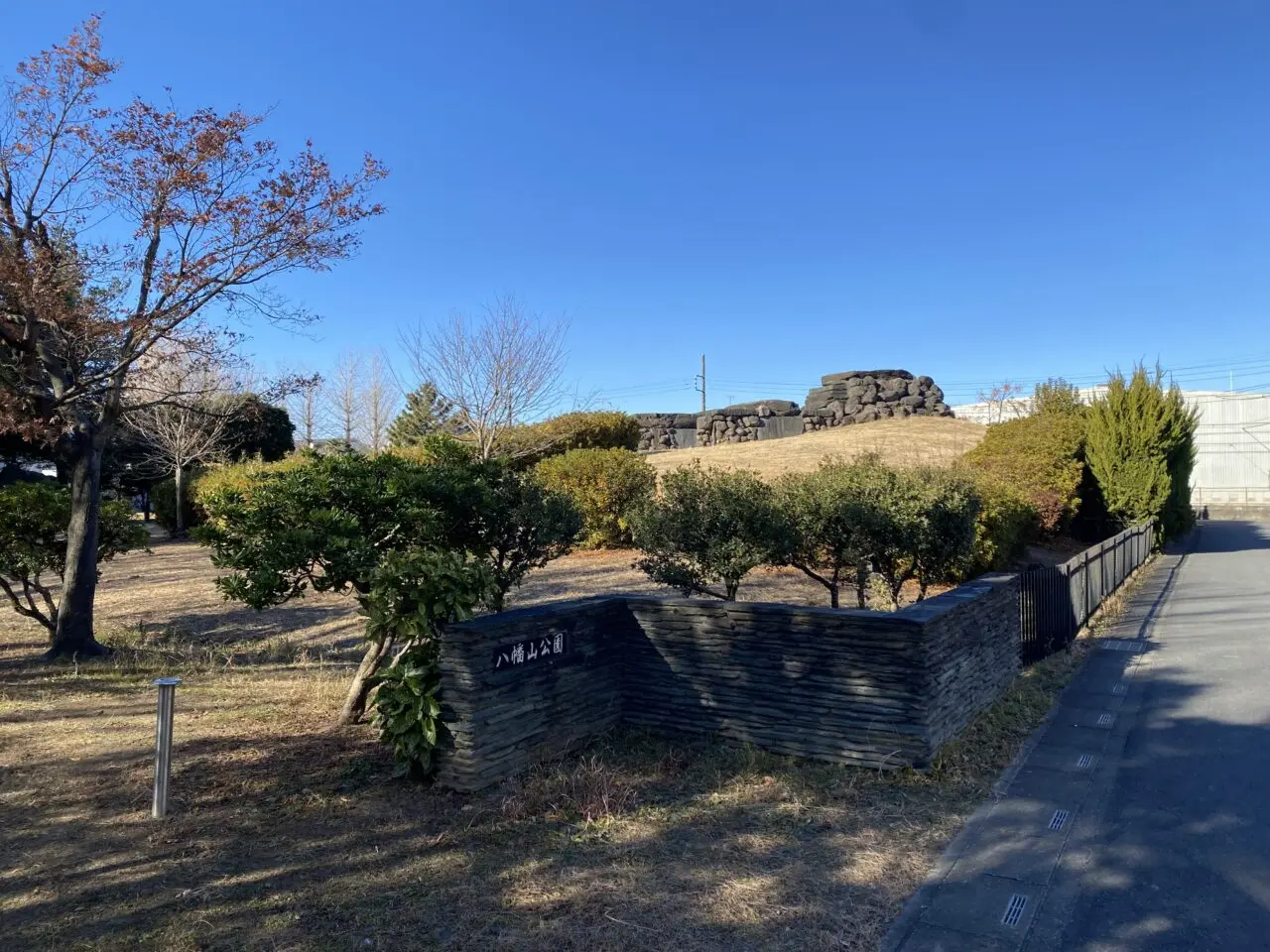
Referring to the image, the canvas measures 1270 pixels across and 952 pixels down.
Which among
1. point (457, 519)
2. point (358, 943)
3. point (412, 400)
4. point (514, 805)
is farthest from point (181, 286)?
point (412, 400)

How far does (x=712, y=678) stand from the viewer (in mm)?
5754

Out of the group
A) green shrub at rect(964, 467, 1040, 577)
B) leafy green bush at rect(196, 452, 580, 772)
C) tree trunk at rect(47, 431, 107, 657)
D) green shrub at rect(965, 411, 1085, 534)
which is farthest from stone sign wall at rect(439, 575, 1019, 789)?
green shrub at rect(965, 411, 1085, 534)

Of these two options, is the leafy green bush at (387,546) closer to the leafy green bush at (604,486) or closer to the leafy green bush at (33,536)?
the leafy green bush at (33,536)

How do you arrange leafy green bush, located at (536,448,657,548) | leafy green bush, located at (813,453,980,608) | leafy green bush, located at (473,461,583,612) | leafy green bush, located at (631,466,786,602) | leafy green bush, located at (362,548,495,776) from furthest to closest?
leafy green bush, located at (536,448,657,548)
leafy green bush, located at (813,453,980,608)
leafy green bush, located at (631,466,786,602)
leafy green bush, located at (473,461,583,612)
leafy green bush, located at (362,548,495,776)

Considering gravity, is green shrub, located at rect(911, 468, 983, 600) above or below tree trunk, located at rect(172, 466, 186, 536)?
below

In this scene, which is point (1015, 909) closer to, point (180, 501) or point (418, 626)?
point (418, 626)

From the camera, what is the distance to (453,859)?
13.1ft

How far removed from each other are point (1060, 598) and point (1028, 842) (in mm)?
5740

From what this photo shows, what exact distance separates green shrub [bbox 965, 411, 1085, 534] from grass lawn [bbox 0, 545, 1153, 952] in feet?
40.1

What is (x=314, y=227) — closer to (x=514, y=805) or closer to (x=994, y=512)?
(x=514, y=805)

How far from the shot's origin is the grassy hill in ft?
73.5

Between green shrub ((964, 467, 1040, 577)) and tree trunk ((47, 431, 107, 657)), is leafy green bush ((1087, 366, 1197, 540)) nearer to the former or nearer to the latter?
green shrub ((964, 467, 1040, 577))

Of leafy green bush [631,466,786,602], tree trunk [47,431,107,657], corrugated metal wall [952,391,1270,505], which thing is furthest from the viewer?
corrugated metal wall [952,391,1270,505]

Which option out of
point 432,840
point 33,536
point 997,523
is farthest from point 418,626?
point 997,523
